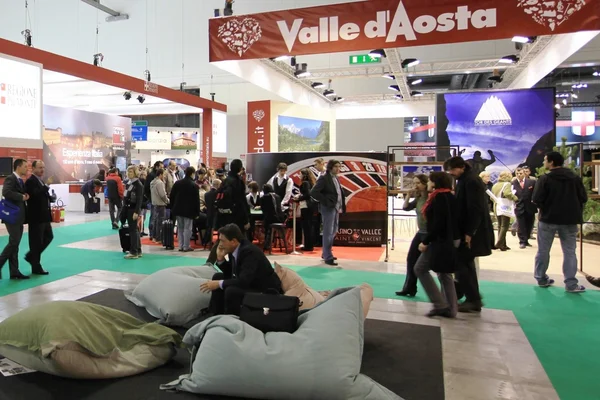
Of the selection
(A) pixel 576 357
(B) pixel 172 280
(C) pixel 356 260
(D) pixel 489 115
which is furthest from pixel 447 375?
(D) pixel 489 115

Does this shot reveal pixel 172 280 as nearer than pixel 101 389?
No

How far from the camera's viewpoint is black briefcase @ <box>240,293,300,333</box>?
2967 mm

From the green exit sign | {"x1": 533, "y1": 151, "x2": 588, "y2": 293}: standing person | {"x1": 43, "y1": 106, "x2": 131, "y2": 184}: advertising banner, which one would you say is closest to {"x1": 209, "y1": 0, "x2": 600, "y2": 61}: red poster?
{"x1": 533, "y1": 151, "x2": 588, "y2": 293}: standing person

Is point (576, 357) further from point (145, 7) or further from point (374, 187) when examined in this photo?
point (145, 7)

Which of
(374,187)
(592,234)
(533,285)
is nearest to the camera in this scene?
(533,285)

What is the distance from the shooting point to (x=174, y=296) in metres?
4.18

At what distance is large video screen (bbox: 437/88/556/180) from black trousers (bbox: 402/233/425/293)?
7195mm

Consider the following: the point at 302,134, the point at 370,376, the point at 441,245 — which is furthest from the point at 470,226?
the point at 302,134

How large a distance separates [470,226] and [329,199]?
2645 millimetres

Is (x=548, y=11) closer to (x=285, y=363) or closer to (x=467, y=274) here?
(x=467, y=274)

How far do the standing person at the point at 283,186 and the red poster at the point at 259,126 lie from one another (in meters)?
7.24

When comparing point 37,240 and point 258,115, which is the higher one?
point 258,115

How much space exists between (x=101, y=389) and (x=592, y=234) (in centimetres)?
936

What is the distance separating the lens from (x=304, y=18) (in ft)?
22.1
